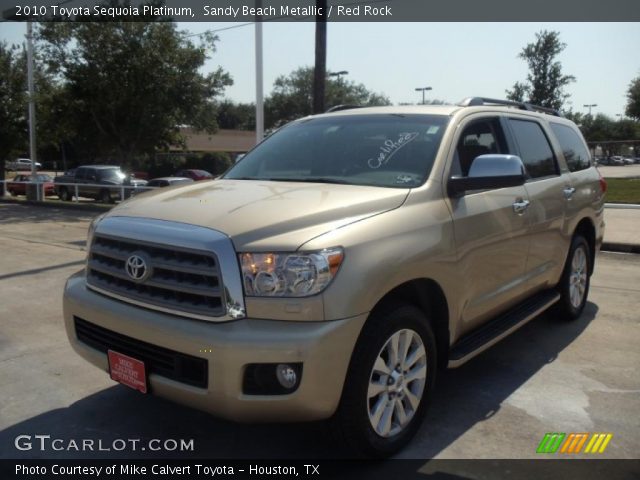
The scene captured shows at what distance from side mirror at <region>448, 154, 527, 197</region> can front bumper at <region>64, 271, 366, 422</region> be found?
46.9 inches

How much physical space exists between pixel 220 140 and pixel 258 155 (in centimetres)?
6860

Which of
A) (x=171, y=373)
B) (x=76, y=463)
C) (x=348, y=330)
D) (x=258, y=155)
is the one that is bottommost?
(x=76, y=463)

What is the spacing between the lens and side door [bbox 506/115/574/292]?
14.5 ft

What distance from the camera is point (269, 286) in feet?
8.73

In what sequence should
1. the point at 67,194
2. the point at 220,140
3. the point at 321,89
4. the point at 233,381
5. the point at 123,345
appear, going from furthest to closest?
the point at 220,140
the point at 67,194
the point at 321,89
the point at 123,345
the point at 233,381

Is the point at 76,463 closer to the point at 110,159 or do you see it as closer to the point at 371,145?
the point at 371,145


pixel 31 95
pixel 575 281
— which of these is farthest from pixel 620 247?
pixel 31 95

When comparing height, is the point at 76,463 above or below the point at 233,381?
below

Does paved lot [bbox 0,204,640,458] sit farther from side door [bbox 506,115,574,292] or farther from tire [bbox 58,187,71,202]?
tire [bbox 58,187,71,202]

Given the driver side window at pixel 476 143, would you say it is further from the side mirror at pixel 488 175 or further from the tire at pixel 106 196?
the tire at pixel 106 196

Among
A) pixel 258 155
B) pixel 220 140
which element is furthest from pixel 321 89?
pixel 220 140

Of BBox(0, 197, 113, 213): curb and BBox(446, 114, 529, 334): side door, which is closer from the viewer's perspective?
BBox(446, 114, 529, 334): side door

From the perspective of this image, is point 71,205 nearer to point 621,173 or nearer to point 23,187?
Result: point 23,187

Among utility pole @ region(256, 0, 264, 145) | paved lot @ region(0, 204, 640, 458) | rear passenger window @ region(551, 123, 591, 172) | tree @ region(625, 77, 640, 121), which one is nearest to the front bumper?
paved lot @ region(0, 204, 640, 458)
